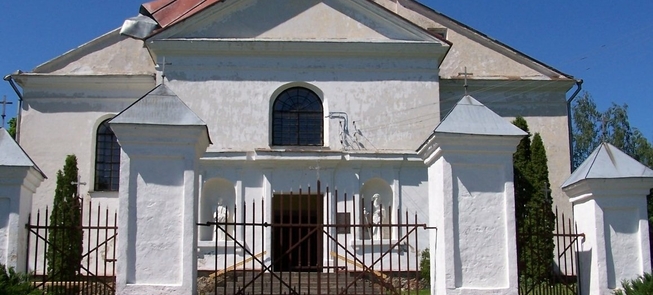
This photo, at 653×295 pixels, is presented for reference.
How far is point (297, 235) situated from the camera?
1866 centimetres

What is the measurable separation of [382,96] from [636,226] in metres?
10.8

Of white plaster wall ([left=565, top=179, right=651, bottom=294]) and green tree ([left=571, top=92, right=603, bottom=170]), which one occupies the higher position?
green tree ([left=571, top=92, right=603, bottom=170])

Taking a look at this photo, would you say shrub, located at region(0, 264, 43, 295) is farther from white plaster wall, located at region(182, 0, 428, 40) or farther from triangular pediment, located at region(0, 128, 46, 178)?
white plaster wall, located at region(182, 0, 428, 40)

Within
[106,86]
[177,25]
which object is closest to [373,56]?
[177,25]

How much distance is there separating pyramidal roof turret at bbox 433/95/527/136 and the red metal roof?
14.3 meters

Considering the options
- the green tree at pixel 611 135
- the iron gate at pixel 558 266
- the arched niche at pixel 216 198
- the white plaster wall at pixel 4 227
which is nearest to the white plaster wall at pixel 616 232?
the iron gate at pixel 558 266

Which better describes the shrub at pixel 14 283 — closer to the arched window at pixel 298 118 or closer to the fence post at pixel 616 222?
the fence post at pixel 616 222

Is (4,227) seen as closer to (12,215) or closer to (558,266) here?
(12,215)

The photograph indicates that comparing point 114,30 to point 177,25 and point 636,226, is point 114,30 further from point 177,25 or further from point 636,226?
point 636,226

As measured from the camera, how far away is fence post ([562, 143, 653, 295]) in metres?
10.3

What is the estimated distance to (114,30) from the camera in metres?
22.6

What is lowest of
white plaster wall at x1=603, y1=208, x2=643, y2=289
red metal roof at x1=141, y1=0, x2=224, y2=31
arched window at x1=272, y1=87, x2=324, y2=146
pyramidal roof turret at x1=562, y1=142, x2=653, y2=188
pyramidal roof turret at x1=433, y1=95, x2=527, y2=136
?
white plaster wall at x1=603, y1=208, x2=643, y2=289

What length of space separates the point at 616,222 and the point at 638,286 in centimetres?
96

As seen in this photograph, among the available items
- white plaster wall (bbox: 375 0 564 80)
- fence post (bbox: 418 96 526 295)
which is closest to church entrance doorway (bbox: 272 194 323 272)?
fence post (bbox: 418 96 526 295)
